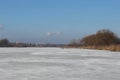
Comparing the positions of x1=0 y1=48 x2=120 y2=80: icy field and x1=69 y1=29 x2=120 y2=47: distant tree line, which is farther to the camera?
x1=69 y1=29 x2=120 y2=47: distant tree line

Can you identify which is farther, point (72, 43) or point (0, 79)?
point (72, 43)

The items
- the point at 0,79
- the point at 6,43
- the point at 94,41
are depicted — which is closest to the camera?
the point at 0,79

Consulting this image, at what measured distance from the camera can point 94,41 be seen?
64.6 m

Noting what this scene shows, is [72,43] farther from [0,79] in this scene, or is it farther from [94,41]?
[0,79]

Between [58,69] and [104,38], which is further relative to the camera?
[104,38]

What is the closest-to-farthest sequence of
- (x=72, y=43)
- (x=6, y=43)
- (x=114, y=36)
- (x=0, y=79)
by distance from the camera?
(x=0, y=79), (x=114, y=36), (x=72, y=43), (x=6, y=43)

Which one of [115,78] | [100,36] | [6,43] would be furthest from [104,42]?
[115,78]

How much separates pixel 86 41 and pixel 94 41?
3577 mm

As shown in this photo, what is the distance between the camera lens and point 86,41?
67.9 metres

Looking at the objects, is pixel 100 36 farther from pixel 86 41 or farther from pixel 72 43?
pixel 72 43

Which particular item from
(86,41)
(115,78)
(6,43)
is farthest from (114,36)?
(115,78)

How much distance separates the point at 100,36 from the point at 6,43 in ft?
91.2

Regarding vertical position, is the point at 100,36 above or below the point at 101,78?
above

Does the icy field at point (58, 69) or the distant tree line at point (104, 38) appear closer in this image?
the icy field at point (58, 69)
